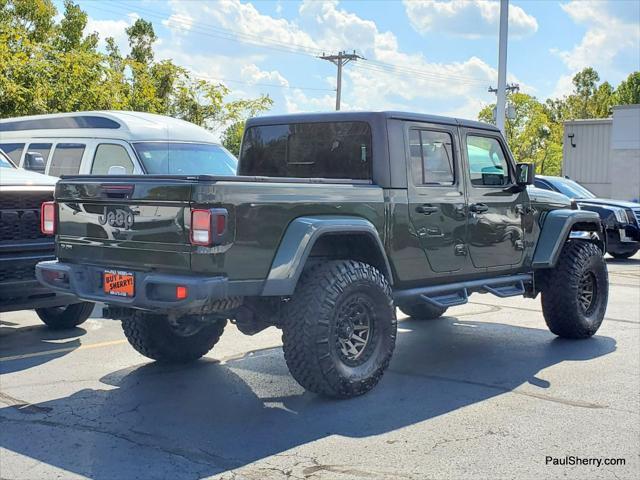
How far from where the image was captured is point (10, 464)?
4.09 meters

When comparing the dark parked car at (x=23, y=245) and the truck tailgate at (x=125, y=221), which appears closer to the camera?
the truck tailgate at (x=125, y=221)

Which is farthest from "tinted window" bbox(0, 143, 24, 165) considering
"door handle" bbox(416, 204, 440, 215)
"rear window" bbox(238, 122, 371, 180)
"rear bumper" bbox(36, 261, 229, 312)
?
"door handle" bbox(416, 204, 440, 215)

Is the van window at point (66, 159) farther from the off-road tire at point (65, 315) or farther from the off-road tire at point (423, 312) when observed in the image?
Result: the off-road tire at point (423, 312)

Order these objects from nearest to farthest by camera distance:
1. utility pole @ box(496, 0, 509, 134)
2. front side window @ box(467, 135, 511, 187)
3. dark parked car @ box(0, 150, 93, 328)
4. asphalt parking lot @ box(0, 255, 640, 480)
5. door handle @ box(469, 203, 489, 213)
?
asphalt parking lot @ box(0, 255, 640, 480)
dark parked car @ box(0, 150, 93, 328)
door handle @ box(469, 203, 489, 213)
front side window @ box(467, 135, 511, 187)
utility pole @ box(496, 0, 509, 134)

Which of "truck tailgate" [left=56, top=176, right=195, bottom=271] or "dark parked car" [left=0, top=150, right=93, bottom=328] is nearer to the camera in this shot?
"truck tailgate" [left=56, top=176, right=195, bottom=271]

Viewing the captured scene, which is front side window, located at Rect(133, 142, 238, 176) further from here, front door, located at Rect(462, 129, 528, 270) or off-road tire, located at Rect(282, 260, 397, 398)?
off-road tire, located at Rect(282, 260, 397, 398)

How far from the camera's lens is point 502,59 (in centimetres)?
1953

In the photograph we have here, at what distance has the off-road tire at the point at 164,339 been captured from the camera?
6070 millimetres

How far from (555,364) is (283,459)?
10.5 feet

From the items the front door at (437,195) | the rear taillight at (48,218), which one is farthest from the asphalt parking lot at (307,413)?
the rear taillight at (48,218)

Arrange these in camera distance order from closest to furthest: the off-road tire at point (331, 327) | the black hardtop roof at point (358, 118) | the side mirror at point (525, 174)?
1. the off-road tire at point (331, 327)
2. the black hardtop roof at point (358, 118)
3. the side mirror at point (525, 174)

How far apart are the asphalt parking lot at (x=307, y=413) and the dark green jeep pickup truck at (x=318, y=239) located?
0.41m

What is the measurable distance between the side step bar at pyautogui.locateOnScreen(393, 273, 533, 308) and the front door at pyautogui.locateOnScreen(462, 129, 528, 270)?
0.14 metres

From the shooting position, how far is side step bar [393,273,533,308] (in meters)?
6.00
